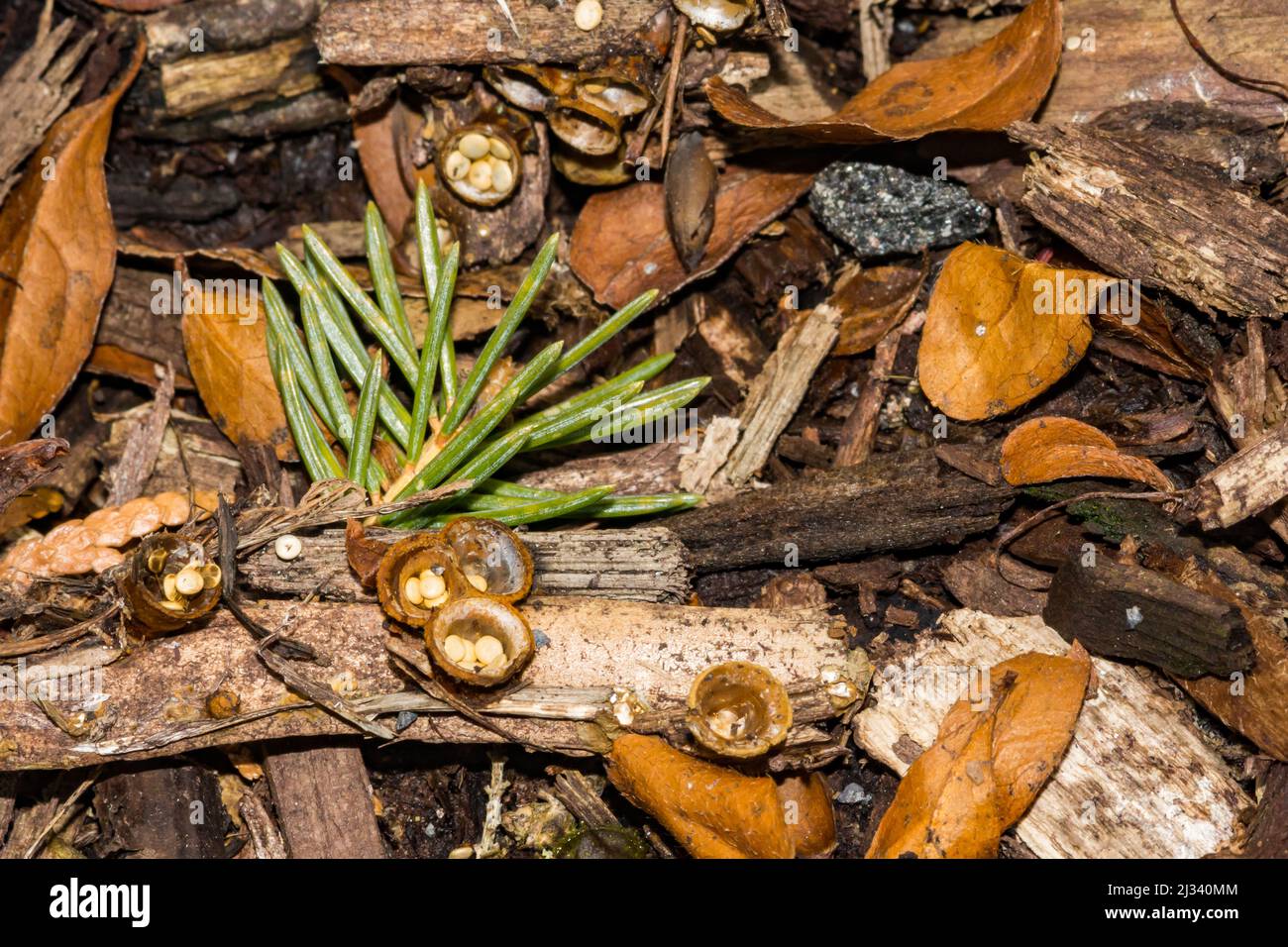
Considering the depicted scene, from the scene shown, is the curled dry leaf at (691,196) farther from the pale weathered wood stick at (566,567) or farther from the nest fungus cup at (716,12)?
the pale weathered wood stick at (566,567)

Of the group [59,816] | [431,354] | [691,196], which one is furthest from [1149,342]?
[59,816]

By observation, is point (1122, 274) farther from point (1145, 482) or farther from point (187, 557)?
point (187, 557)

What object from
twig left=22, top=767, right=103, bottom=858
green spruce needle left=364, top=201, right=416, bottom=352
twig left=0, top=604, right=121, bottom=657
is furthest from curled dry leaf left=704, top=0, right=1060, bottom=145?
twig left=22, top=767, right=103, bottom=858

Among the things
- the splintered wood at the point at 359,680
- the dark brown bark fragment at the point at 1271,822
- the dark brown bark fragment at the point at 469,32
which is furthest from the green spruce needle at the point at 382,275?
the dark brown bark fragment at the point at 1271,822

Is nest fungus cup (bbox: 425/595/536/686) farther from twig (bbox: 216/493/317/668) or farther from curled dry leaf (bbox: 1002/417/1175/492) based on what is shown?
curled dry leaf (bbox: 1002/417/1175/492)

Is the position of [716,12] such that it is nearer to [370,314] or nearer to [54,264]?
[370,314]

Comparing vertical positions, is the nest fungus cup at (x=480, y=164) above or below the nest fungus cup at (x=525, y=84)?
below
